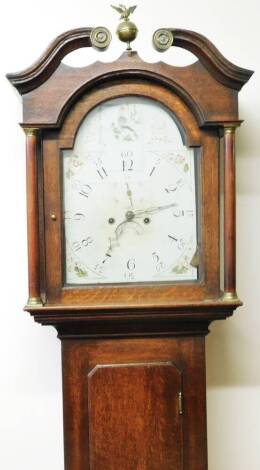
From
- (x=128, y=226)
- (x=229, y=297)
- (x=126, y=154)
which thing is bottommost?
(x=229, y=297)

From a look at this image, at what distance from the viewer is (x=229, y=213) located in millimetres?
1020

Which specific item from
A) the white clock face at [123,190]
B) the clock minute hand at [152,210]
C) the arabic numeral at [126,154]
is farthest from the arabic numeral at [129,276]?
the arabic numeral at [126,154]

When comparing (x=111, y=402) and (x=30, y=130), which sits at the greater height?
(x=30, y=130)

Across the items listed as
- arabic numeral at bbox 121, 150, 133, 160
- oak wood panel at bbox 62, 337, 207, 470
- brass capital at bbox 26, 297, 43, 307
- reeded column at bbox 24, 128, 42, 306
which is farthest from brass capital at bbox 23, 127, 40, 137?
oak wood panel at bbox 62, 337, 207, 470

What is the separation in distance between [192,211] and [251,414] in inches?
22.8

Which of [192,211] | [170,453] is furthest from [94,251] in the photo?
[170,453]

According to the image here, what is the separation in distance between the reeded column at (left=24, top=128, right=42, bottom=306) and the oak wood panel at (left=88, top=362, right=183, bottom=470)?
22 centimetres

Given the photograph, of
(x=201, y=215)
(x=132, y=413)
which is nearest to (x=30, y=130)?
(x=201, y=215)

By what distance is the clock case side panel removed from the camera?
39.7 inches

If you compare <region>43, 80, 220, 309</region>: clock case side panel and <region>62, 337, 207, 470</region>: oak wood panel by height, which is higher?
<region>43, 80, 220, 309</region>: clock case side panel

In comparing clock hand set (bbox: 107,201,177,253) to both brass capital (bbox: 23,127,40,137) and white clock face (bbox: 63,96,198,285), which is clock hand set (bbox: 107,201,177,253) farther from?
brass capital (bbox: 23,127,40,137)

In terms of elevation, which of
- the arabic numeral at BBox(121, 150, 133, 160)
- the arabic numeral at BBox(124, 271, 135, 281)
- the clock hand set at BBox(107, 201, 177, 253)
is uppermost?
the arabic numeral at BBox(121, 150, 133, 160)

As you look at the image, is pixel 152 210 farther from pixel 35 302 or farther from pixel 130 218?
pixel 35 302

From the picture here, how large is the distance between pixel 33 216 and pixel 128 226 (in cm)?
19
